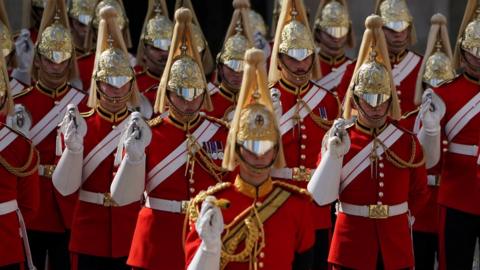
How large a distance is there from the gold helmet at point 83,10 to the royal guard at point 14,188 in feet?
9.64

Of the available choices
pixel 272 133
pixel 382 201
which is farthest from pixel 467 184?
pixel 272 133

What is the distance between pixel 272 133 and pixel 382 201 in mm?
1707

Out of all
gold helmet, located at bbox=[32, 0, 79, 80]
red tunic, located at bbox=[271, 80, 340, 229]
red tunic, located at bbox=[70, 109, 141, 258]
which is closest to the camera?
red tunic, located at bbox=[70, 109, 141, 258]

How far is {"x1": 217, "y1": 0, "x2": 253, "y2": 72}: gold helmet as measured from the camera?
1165cm

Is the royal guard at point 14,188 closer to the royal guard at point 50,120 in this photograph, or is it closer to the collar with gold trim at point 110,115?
the collar with gold trim at point 110,115

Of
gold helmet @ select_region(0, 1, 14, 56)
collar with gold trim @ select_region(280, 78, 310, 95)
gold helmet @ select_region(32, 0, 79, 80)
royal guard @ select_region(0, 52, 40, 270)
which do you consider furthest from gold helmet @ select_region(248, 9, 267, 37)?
royal guard @ select_region(0, 52, 40, 270)

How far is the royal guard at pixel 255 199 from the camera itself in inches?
337

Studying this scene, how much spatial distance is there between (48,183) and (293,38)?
5.53ft

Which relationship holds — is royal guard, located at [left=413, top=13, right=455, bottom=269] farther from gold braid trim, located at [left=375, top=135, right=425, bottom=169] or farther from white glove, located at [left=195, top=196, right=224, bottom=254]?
white glove, located at [left=195, top=196, right=224, bottom=254]

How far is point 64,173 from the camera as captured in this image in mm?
10242

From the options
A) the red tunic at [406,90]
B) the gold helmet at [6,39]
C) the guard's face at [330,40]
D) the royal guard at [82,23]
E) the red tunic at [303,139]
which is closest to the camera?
the red tunic at [303,139]

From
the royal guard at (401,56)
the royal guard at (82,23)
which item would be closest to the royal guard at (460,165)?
the royal guard at (401,56)

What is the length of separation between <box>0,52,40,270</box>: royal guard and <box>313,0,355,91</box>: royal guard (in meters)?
3.05

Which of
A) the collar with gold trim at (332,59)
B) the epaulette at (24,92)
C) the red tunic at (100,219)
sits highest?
the collar with gold trim at (332,59)
